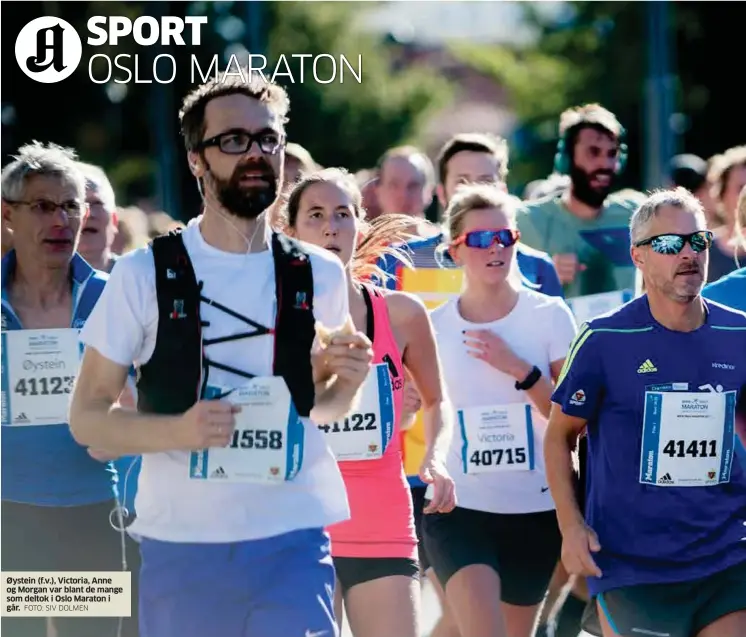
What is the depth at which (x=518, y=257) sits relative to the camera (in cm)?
721

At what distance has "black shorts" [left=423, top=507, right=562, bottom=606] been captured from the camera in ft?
19.9

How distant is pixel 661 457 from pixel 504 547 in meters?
1.23

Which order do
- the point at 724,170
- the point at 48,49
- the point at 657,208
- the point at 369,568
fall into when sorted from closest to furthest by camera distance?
the point at 657,208, the point at 369,568, the point at 48,49, the point at 724,170

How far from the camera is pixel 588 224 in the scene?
331 inches

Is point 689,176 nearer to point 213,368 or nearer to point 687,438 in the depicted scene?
point 687,438

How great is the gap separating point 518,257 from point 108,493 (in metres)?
2.11

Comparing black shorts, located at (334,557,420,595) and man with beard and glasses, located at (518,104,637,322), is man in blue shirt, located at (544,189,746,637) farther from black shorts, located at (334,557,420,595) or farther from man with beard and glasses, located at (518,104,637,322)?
man with beard and glasses, located at (518,104,637,322)

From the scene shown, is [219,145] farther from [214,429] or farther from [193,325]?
[214,429]

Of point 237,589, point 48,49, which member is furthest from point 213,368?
point 48,49

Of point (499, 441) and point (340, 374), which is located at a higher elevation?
point (340, 374)

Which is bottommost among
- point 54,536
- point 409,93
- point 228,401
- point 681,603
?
point 681,603

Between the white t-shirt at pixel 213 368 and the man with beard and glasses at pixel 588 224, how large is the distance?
13.6 ft

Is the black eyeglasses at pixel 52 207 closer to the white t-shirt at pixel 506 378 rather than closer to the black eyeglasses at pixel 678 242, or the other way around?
the white t-shirt at pixel 506 378

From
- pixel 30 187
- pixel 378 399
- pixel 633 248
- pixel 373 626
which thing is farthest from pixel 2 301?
pixel 633 248
